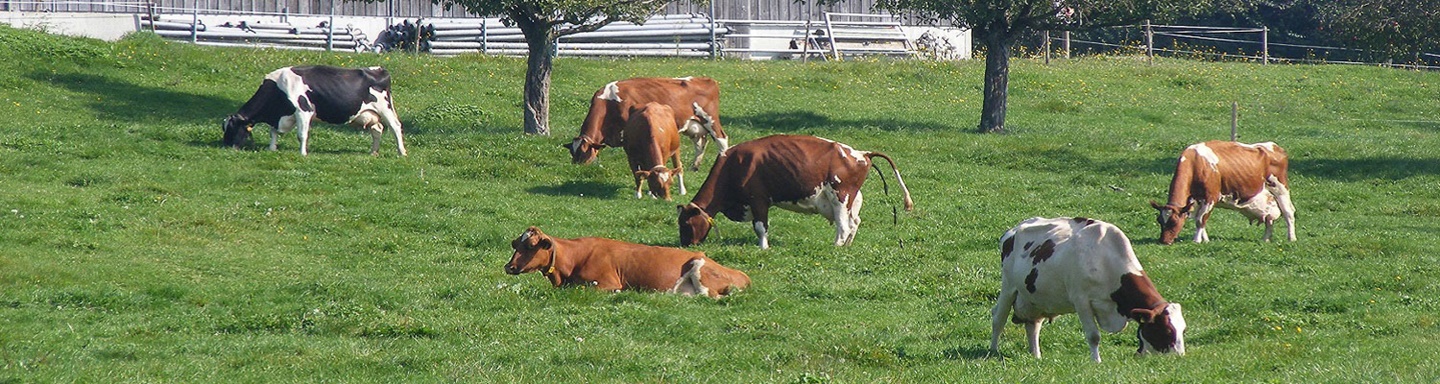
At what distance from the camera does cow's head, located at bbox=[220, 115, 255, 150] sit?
2777 centimetres

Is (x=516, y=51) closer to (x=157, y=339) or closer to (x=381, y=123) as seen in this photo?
(x=381, y=123)

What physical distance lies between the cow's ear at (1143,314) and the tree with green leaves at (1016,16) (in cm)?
2308

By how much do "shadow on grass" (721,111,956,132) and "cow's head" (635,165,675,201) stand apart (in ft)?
32.9

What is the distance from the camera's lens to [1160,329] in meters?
12.7

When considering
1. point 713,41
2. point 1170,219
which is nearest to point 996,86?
point 1170,219

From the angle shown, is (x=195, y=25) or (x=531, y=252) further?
(x=195, y=25)

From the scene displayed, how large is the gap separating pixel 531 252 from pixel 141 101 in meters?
21.2

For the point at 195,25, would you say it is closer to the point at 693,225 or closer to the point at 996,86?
the point at 996,86

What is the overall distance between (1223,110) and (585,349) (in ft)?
106

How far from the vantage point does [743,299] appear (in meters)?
16.6

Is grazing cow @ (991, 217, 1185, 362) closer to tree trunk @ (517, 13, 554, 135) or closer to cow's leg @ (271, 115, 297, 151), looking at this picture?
cow's leg @ (271, 115, 297, 151)

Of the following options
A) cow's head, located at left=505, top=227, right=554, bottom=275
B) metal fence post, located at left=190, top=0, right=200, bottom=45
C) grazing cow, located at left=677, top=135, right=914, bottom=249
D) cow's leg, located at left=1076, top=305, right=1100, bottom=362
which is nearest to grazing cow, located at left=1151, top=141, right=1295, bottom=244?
grazing cow, located at left=677, top=135, right=914, bottom=249

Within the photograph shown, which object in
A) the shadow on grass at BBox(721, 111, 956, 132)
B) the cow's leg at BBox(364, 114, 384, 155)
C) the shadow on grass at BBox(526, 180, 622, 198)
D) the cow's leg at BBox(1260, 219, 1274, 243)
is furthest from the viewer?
the shadow on grass at BBox(721, 111, 956, 132)

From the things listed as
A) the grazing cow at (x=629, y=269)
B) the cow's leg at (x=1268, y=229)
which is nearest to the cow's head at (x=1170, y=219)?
the cow's leg at (x=1268, y=229)
